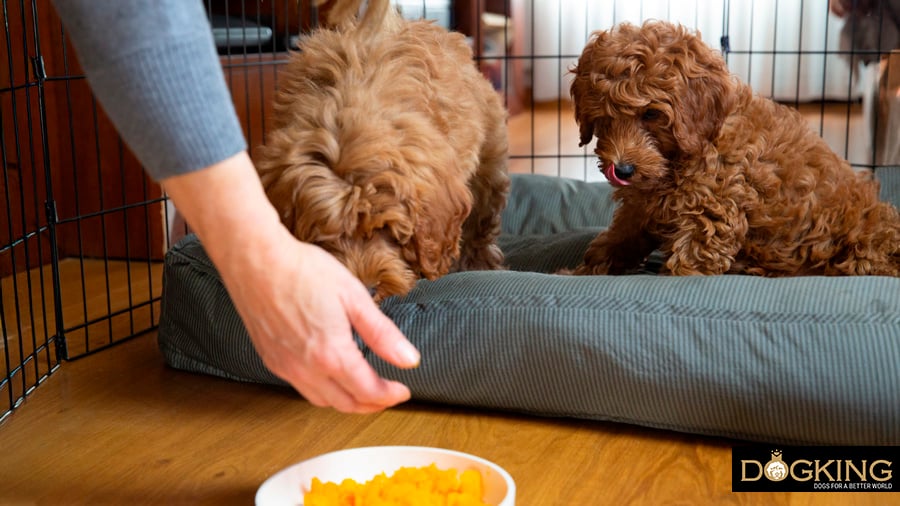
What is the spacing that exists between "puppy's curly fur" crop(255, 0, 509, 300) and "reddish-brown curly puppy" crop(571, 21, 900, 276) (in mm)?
365

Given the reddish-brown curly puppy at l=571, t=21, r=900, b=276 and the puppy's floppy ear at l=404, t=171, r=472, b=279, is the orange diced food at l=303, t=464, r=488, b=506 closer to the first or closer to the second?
the puppy's floppy ear at l=404, t=171, r=472, b=279

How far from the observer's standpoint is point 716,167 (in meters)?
2.40

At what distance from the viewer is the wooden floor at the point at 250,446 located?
6.14ft

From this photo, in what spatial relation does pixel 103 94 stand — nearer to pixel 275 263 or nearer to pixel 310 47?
pixel 275 263

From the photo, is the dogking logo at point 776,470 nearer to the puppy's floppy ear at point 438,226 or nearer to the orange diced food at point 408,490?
the orange diced food at point 408,490

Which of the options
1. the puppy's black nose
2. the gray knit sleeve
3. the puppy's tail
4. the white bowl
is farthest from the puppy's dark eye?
the gray knit sleeve

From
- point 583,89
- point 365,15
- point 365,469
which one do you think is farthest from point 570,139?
point 365,469

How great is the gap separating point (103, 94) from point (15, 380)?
67.5 inches

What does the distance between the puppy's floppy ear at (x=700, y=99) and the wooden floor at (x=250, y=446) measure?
708mm

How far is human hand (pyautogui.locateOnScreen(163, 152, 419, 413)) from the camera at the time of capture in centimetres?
105

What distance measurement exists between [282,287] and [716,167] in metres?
1.59

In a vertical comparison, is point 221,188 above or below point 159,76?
below

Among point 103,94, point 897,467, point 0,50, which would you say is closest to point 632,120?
point 897,467

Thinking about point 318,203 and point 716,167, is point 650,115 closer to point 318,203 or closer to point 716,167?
point 716,167
